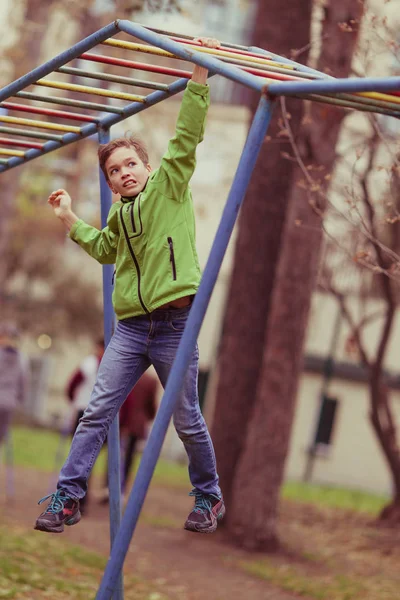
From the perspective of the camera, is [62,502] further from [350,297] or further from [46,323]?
[46,323]

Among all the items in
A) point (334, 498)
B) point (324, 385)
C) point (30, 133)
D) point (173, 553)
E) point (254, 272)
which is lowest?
point (334, 498)

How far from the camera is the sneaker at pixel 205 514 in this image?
4789mm

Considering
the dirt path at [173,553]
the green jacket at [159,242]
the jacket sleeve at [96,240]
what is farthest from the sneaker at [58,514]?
the dirt path at [173,553]

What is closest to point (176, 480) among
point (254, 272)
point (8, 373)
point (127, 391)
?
point (8, 373)

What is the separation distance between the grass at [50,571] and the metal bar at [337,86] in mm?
3906

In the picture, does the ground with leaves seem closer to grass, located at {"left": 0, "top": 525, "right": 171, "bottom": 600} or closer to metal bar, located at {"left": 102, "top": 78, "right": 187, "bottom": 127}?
grass, located at {"left": 0, "top": 525, "right": 171, "bottom": 600}

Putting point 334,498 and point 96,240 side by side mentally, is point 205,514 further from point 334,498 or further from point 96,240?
point 334,498

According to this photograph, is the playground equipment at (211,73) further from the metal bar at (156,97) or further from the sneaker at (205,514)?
the sneaker at (205,514)

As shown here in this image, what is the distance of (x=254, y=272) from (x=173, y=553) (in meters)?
2.88

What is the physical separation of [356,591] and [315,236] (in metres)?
3.34

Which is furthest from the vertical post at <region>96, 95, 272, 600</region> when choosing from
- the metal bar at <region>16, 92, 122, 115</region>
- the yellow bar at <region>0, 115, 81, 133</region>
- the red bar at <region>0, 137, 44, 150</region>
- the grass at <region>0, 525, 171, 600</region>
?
the grass at <region>0, 525, 171, 600</region>

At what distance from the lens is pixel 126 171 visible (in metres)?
4.80

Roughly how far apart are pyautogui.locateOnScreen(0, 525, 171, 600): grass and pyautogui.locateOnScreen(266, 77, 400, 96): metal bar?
12.8 ft

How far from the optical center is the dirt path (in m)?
8.78
